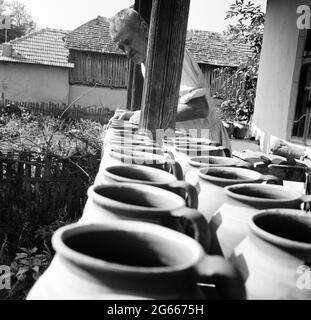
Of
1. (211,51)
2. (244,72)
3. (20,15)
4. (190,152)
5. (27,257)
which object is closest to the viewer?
(190,152)

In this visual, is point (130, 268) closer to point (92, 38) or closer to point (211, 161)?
point (211, 161)

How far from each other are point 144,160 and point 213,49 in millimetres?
21627

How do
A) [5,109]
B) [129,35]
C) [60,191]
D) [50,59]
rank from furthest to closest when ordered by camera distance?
1. [50,59]
2. [5,109]
3. [60,191]
4. [129,35]

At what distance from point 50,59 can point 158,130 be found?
736 inches

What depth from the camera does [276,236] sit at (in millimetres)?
816

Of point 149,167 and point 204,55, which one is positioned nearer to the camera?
point 149,167

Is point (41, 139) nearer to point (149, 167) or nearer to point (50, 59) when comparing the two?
point (149, 167)

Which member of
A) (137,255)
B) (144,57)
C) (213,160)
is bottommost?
(137,255)

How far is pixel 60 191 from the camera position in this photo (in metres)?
4.45

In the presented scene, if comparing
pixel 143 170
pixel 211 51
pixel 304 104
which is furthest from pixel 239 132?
pixel 211 51

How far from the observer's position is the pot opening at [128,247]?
796 mm

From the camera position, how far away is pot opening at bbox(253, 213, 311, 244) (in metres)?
1.00
